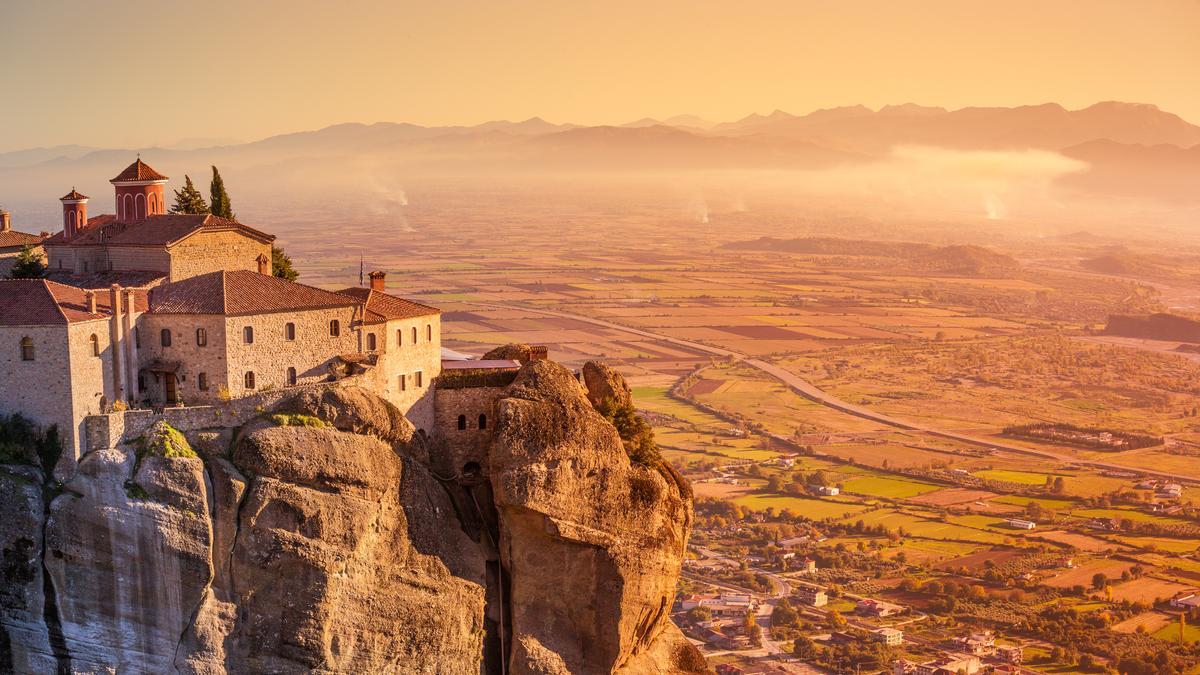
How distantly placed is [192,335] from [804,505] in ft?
226

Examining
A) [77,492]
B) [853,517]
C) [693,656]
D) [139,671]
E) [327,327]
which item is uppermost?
[327,327]

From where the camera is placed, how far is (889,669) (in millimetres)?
70250

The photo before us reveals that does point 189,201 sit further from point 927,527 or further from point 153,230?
point 927,527

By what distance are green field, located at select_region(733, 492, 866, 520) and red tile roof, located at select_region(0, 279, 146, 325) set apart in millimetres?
68128

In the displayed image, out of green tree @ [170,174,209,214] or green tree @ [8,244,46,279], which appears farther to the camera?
green tree @ [170,174,209,214]

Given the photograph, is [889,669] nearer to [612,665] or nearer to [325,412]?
[612,665]

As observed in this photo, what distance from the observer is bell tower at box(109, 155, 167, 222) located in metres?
Result: 50.8

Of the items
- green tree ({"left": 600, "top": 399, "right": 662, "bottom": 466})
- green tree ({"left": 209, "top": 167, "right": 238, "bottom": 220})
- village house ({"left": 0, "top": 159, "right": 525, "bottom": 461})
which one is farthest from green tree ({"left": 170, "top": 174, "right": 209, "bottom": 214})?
green tree ({"left": 600, "top": 399, "right": 662, "bottom": 466})

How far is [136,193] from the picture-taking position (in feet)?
167

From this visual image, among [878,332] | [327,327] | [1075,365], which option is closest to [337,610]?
[327,327]

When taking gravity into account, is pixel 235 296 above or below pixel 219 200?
below

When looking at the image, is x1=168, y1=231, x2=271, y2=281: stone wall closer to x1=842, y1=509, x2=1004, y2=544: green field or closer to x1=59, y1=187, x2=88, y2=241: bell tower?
x1=59, y1=187, x2=88, y2=241: bell tower

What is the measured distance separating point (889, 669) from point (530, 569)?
107 feet

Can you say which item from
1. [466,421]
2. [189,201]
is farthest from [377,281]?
[189,201]
